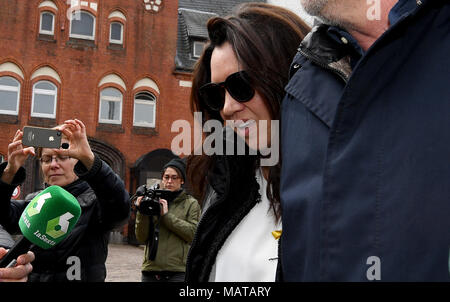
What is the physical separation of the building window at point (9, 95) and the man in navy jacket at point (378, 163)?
52.0 ft

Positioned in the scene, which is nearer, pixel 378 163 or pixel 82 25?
pixel 378 163

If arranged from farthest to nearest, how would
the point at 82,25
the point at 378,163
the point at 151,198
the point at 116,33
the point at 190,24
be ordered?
1. the point at 190,24
2. the point at 116,33
3. the point at 82,25
4. the point at 151,198
5. the point at 378,163

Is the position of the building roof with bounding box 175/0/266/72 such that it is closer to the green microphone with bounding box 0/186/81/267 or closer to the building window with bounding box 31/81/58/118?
the building window with bounding box 31/81/58/118

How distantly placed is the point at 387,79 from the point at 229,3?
20034 millimetres

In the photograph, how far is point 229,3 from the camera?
20.0 meters

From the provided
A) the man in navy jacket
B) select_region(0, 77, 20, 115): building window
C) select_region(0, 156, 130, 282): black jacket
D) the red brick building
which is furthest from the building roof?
the man in navy jacket

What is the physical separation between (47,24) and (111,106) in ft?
11.8

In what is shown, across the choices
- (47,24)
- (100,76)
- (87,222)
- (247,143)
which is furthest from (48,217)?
(47,24)

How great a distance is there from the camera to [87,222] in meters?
2.42

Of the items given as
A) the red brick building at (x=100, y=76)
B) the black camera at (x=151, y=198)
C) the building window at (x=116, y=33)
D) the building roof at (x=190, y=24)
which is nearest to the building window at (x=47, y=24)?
the red brick building at (x=100, y=76)

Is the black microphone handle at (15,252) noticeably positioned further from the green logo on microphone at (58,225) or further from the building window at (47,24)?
the building window at (47,24)

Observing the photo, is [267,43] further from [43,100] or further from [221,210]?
[43,100]
